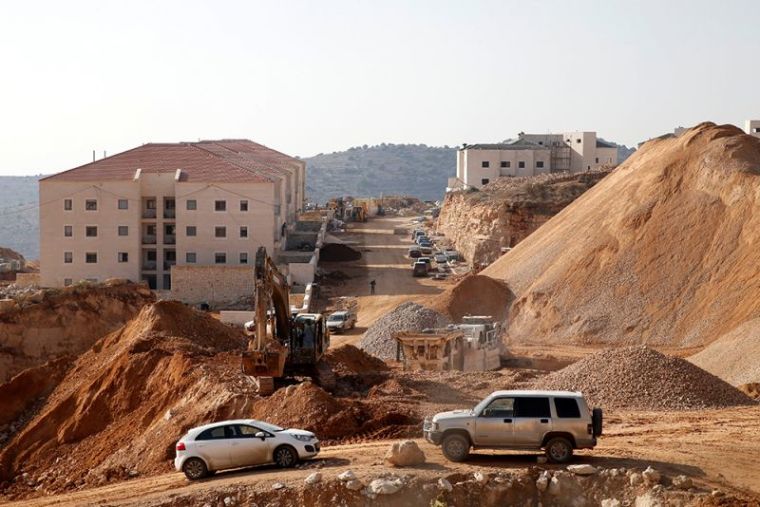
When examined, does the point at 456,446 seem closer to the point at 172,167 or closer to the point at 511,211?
the point at 172,167

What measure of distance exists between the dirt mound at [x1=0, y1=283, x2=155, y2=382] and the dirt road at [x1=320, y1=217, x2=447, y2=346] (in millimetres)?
9463

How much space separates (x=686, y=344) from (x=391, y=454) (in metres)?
28.1

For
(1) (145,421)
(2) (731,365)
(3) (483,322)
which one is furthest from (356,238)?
(1) (145,421)

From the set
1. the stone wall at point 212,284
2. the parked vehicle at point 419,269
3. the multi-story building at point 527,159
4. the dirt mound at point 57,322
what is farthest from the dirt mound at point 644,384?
the multi-story building at point 527,159

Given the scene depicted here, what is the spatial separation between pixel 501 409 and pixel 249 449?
447cm

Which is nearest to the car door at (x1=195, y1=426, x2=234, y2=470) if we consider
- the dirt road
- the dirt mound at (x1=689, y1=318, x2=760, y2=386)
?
the dirt mound at (x1=689, y1=318, x2=760, y2=386)

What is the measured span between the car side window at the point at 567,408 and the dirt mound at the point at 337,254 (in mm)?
61825

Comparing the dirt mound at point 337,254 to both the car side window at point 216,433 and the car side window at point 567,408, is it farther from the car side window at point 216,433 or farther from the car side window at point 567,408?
the car side window at point 567,408

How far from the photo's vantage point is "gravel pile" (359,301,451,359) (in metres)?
46.8

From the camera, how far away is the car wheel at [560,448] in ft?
69.4

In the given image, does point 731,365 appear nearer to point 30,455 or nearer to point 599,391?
point 599,391

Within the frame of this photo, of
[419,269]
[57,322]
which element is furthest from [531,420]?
[419,269]

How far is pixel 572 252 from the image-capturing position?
55.6 metres

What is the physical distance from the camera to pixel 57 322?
51688 millimetres
